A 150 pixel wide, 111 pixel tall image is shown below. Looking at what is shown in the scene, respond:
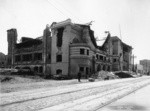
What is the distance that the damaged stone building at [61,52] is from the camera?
37688 mm

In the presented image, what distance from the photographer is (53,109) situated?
7.32m

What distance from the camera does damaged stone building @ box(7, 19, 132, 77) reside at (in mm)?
37688

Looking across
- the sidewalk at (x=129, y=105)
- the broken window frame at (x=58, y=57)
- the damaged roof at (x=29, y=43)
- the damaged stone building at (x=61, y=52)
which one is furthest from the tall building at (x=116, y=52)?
the sidewalk at (x=129, y=105)

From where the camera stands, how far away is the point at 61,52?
39625mm

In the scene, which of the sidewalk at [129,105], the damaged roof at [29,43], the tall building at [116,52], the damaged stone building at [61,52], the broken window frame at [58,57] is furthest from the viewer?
the tall building at [116,52]

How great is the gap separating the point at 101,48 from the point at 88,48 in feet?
42.7

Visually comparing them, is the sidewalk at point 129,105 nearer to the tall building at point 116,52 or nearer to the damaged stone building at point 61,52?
the damaged stone building at point 61,52

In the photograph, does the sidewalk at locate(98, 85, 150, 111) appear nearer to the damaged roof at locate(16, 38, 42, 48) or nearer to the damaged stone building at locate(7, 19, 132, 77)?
the damaged stone building at locate(7, 19, 132, 77)

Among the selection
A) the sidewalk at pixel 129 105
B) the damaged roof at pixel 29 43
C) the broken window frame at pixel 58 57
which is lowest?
the sidewalk at pixel 129 105

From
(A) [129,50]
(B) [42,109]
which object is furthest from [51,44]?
(A) [129,50]

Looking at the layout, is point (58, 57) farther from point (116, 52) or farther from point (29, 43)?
point (116, 52)

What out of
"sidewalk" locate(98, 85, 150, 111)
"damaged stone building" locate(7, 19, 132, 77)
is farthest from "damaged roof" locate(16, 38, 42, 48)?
"sidewalk" locate(98, 85, 150, 111)

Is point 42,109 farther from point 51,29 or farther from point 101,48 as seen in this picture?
point 101,48

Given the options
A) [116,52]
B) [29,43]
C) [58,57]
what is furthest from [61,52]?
[116,52]
